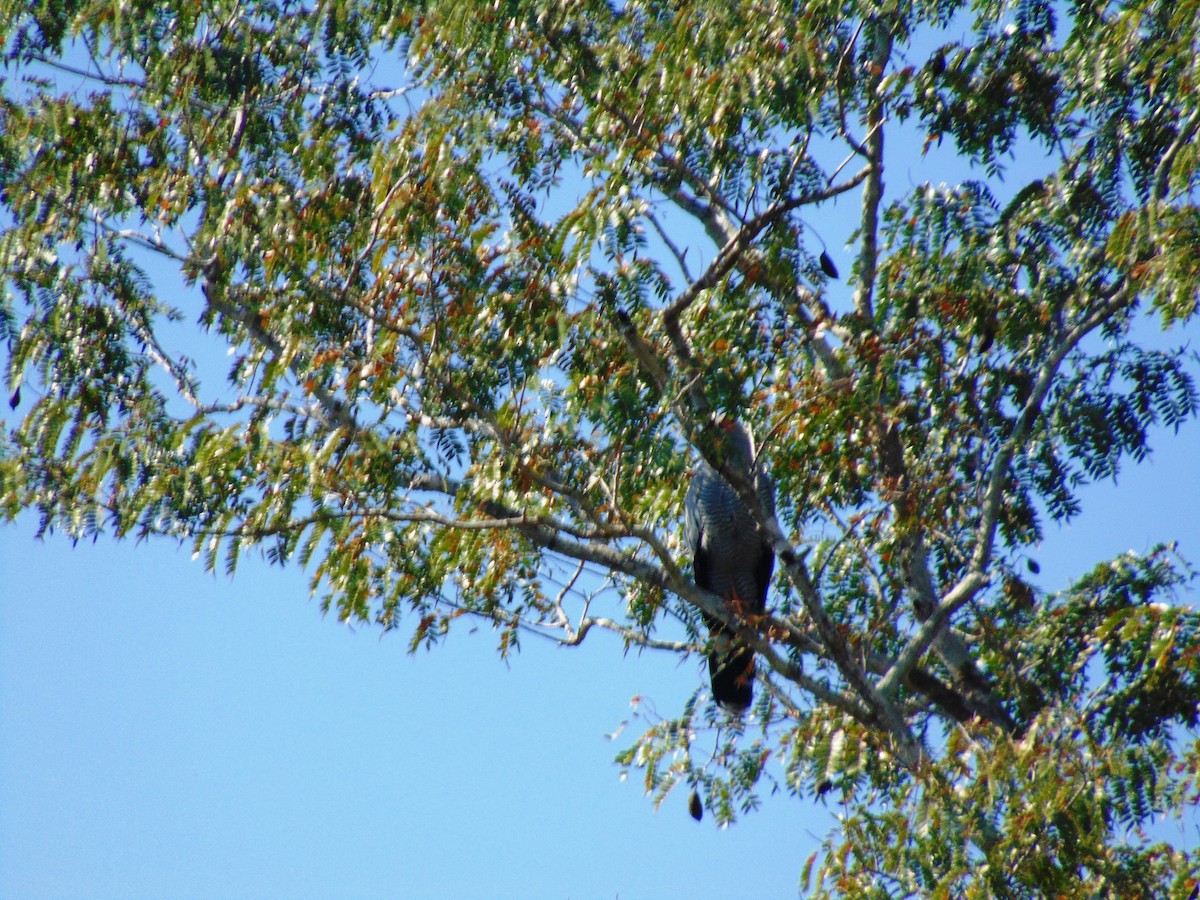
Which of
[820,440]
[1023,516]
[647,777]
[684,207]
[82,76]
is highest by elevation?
[684,207]

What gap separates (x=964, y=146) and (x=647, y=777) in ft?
12.9

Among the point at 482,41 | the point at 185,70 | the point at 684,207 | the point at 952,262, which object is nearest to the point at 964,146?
the point at 952,262

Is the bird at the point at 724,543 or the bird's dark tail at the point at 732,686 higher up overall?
the bird at the point at 724,543

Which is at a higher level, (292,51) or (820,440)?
(292,51)

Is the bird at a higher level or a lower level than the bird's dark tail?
higher

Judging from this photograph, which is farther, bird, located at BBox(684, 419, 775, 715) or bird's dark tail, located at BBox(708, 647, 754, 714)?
bird, located at BBox(684, 419, 775, 715)

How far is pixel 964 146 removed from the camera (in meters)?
6.93

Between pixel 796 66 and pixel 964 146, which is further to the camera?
pixel 964 146

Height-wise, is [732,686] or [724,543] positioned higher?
[724,543]

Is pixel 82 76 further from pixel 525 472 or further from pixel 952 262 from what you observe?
pixel 952 262

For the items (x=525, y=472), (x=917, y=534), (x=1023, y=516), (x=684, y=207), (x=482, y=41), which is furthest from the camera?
(x=684, y=207)

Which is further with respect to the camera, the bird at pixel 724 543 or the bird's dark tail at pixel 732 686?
the bird at pixel 724 543

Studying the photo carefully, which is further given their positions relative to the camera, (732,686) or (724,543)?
(724,543)

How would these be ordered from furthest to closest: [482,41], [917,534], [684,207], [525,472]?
[684,207]
[917,534]
[482,41]
[525,472]
